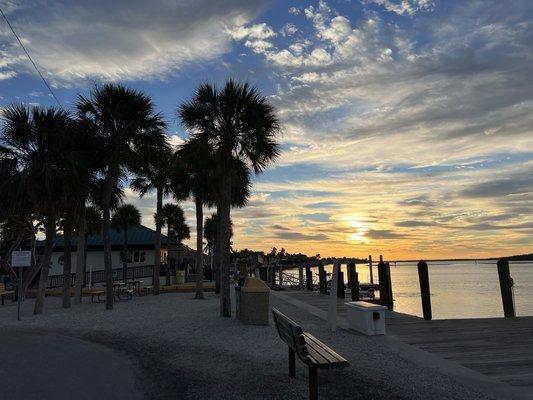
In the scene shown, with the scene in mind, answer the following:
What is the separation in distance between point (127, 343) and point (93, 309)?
9.63m

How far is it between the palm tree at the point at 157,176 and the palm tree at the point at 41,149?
3.37 meters

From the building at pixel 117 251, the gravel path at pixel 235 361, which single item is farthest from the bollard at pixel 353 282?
the building at pixel 117 251

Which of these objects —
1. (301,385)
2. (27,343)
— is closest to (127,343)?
(27,343)

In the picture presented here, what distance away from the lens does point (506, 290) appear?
48.1 feet

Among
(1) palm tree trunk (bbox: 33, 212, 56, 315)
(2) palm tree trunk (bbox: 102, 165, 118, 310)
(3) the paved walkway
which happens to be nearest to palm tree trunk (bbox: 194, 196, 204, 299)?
(2) palm tree trunk (bbox: 102, 165, 118, 310)

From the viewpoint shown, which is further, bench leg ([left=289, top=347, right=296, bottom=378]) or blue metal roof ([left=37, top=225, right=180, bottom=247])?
blue metal roof ([left=37, top=225, right=180, bottom=247])

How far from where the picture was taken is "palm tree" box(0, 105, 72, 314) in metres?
17.9

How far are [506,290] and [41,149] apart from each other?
712 inches

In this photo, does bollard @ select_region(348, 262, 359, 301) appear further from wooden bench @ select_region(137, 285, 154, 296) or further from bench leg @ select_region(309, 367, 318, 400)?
bench leg @ select_region(309, 367, 318, 400)

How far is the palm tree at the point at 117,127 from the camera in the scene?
63.7 ft

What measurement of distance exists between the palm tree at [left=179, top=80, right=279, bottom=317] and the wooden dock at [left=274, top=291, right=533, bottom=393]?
608 centimetres

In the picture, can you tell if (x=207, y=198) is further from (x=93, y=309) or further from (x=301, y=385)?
(x=301, y=385)

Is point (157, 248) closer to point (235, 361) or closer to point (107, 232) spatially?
point (107, 232)

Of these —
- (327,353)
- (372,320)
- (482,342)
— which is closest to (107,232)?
(372,320)
